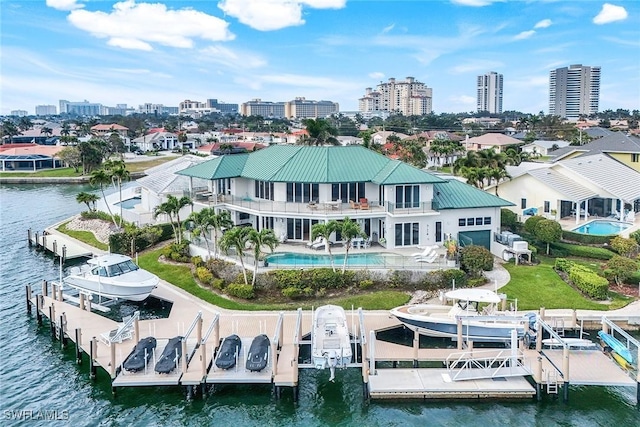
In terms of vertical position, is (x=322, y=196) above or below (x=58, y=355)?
above

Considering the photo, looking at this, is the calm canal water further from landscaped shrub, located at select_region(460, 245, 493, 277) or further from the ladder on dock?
landscaped shrub, located at select_region(460, 245, 493, 277)

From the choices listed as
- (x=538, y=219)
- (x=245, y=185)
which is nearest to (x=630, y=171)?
(x=538, y=219)

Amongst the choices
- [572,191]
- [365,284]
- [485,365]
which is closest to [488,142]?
[572,191]

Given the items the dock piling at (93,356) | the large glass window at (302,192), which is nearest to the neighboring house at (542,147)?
the large glass window at (302,192)

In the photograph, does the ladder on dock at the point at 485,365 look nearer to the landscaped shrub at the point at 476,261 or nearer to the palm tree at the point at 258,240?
the landscaped shrub at the point at 476,261

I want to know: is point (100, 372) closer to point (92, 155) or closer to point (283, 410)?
point (283, 410)

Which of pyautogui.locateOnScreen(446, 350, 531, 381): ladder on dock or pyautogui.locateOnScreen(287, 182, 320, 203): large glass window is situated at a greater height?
pyautogui.locateOnScreen(287, 182, 320, 203): large glass window

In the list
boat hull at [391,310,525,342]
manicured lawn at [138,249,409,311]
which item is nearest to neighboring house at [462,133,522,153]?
manicured lawn at [138,249,409,311]
